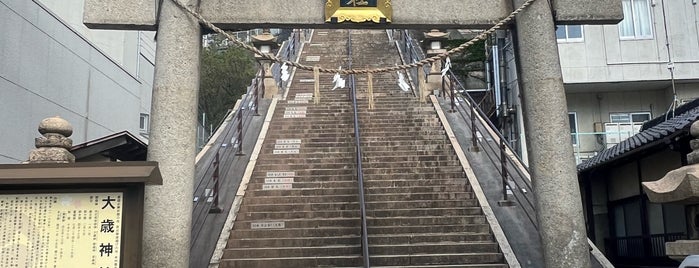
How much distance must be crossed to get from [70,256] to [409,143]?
29.6 feet

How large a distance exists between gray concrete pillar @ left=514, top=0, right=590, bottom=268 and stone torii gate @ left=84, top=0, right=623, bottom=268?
0.03 ft

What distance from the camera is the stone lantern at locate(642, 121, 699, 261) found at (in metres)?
3.95

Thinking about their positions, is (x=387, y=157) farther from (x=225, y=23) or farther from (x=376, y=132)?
(x=225, y=23)

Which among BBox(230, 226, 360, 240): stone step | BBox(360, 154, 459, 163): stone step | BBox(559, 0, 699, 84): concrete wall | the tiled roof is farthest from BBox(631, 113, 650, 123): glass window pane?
BBox(230, 226, 360, 240): stone step

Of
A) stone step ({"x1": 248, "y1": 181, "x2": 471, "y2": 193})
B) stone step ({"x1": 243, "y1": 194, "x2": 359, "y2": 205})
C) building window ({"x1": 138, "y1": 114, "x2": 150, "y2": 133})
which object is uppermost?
building window ({"x1": 138, "y1": 114, "x2": 150, "y2": 133})

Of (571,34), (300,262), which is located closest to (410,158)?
(300,262)

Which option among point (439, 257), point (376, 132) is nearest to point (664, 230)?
point (439, 257)

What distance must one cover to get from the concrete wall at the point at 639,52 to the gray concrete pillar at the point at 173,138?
13783 millimetres

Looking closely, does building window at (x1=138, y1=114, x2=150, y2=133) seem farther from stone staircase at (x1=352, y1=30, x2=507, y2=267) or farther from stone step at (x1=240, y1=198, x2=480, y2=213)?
stone step at (x1=240, y1=198, x2=480, y2=213)

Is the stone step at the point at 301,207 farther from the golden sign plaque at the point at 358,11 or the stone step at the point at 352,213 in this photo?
the golden sign plaque at the point at 358,11

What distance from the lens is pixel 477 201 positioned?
9.54 m

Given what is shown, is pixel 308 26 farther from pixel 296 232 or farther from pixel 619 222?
pixel 619 222

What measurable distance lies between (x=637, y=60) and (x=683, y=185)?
1473 centimetres

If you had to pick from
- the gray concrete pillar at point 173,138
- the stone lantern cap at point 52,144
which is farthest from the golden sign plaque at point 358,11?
the stone lantern cap at point 52,144
